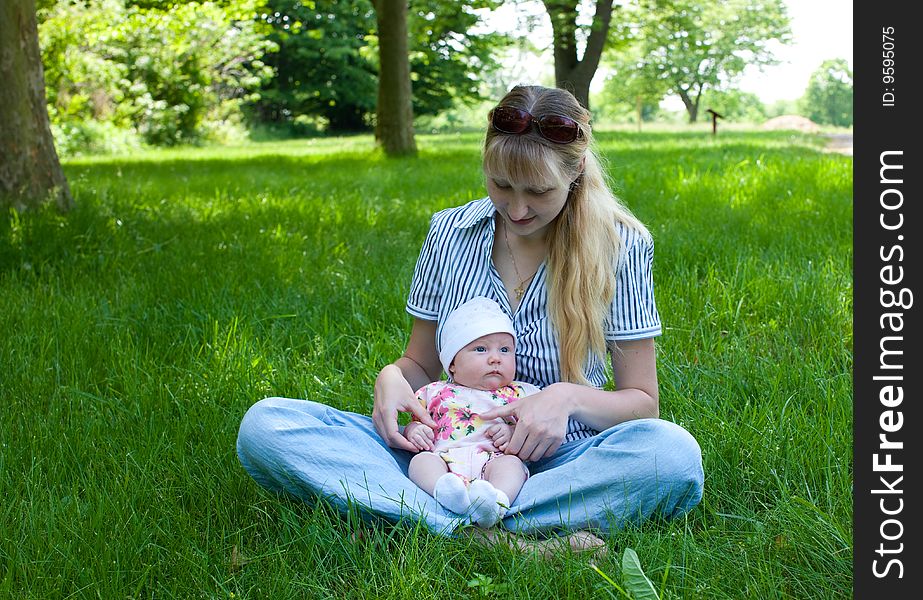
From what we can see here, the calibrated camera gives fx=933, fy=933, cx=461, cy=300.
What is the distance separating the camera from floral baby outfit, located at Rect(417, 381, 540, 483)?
250 centimetres

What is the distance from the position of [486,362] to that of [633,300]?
0.46 meters

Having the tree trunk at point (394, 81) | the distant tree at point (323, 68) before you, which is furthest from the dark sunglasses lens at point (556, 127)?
the distant tree at point (323, 68)

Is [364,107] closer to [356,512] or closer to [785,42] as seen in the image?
[785,42]

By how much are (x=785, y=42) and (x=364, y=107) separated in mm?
29281

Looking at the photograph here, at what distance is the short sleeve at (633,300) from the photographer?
103 inches

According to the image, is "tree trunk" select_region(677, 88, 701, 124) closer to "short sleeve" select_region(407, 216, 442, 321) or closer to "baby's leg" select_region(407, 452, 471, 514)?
"short sleeve" select_region(407, 216, 442, 321)

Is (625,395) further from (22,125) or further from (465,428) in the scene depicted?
(22,125)

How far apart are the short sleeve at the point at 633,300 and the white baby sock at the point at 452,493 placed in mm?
622

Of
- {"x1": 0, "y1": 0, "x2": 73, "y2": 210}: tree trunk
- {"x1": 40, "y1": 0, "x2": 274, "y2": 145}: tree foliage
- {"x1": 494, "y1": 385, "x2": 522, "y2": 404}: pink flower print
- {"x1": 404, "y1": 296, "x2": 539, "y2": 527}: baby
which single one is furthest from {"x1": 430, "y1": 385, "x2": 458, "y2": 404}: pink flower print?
{"x1": 40, "y1": 0, "x2": 274, "y2": 145}: tree foliage

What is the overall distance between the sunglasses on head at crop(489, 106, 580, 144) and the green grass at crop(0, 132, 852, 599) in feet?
3.42

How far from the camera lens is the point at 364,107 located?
35.1m
